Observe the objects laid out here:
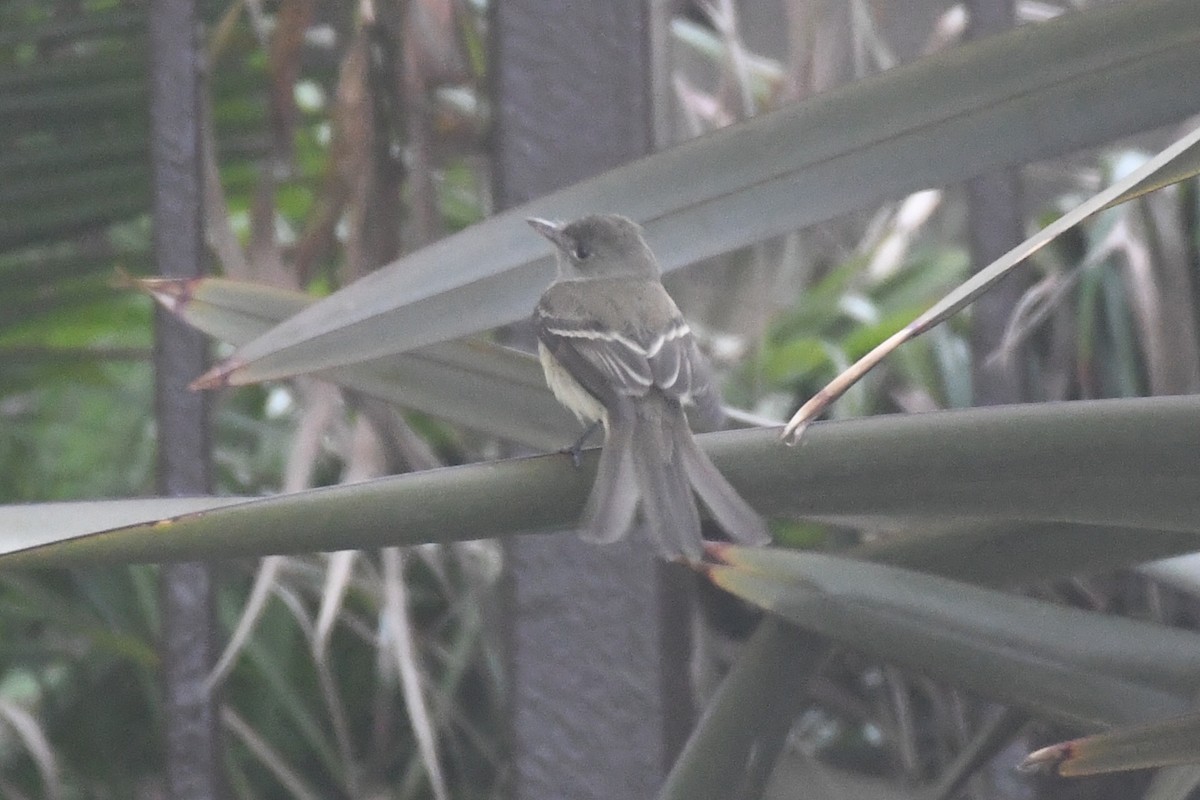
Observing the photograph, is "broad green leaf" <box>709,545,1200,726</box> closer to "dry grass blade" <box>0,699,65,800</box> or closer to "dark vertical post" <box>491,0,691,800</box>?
"dark vertical post" <box>491,0,691,800</box>

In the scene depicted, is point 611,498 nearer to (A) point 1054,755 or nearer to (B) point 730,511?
(B) point 730,511

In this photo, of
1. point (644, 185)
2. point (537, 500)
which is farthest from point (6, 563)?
point (644, 185)

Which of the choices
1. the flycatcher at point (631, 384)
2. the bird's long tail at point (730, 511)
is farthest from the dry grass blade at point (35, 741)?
the bird's long tail at point (730, 511)

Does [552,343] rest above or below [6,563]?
above

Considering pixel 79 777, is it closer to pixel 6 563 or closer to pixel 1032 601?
pixel 6 563

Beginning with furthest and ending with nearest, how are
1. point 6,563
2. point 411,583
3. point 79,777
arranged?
point 411,583
point 79,777
point 6,563

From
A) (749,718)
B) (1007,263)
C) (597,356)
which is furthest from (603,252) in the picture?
(1007,263)
